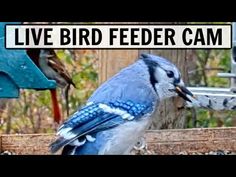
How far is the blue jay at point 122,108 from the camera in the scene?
5.43 meters

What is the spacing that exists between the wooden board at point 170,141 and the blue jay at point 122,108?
0.07 meters

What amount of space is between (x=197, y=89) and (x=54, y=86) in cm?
71

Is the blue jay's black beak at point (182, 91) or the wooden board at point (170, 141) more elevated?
the blue jay's black beak at point (182, 91)

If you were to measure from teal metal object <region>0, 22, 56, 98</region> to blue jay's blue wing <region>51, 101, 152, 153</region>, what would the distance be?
0.70ft

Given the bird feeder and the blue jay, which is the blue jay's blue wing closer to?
the blue jay

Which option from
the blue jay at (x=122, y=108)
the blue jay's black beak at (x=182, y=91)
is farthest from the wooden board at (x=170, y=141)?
the blue jay's black beak at (x=182, y=91)

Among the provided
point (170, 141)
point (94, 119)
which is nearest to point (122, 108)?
point (94, 119)

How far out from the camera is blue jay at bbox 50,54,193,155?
17.8 ft

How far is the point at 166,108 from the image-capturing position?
18.0 feet

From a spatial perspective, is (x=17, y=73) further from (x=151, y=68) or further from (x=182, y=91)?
(x=182, y=91)

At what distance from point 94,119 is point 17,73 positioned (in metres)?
0.45

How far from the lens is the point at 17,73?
5.48 meters

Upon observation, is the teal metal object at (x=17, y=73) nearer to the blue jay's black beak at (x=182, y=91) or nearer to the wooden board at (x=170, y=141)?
the wooden board at (x=170, y=141)

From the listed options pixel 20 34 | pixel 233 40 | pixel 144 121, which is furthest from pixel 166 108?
pixel 20 34
